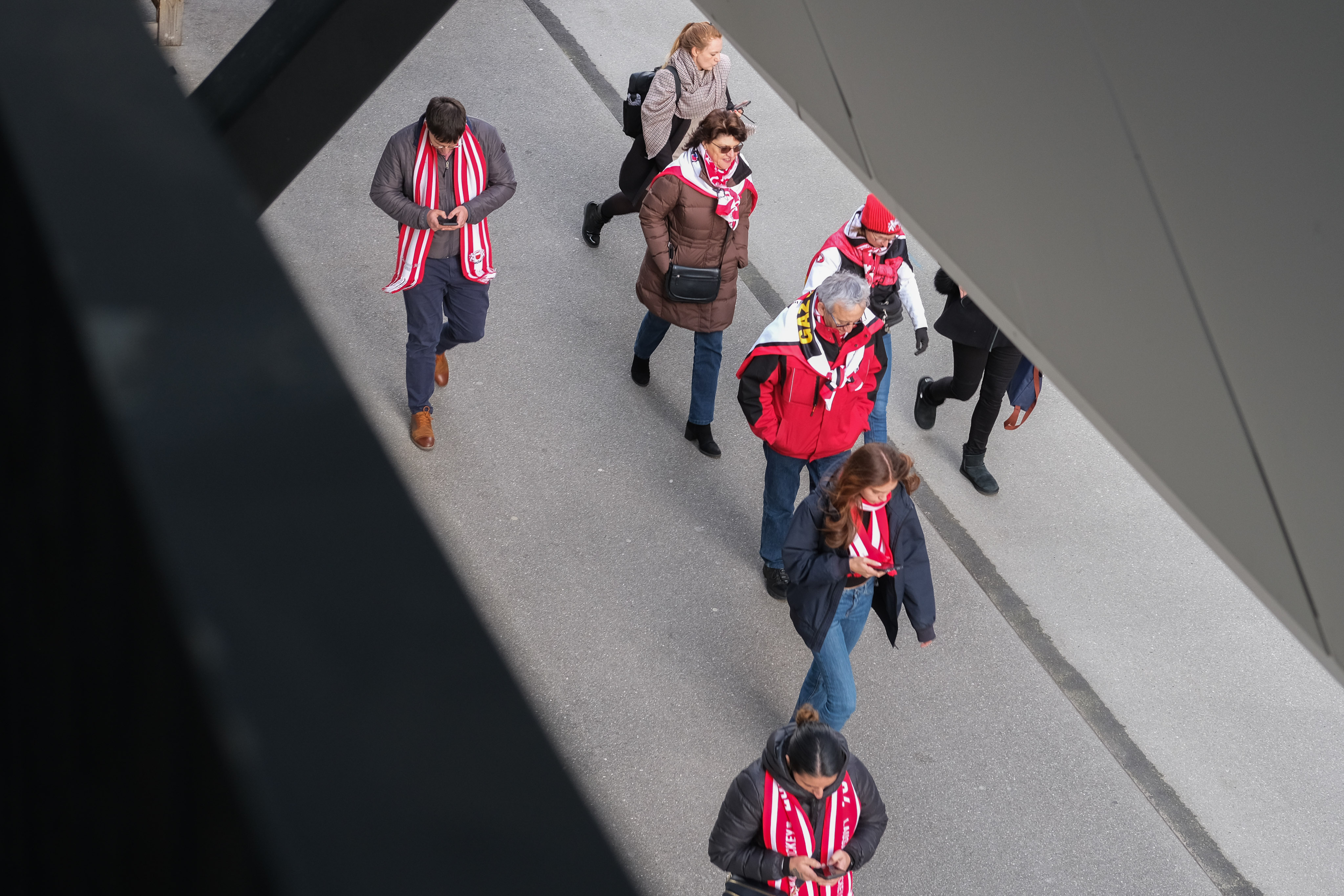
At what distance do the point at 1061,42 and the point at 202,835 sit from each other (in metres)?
1.12

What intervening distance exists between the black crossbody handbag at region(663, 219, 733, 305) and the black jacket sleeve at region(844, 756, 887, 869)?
3.07 m

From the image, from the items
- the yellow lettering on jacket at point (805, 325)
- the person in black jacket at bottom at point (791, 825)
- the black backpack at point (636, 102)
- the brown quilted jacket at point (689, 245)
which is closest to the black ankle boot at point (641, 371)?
the brown quilted jacket at point (689, 245)

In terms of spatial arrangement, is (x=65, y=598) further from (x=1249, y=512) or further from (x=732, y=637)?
(x=732, y=637)

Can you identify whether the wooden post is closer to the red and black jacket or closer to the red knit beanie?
the red knit beanie

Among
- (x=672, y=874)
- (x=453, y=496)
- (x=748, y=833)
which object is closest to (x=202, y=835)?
(x=748, y=833)

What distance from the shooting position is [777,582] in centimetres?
662

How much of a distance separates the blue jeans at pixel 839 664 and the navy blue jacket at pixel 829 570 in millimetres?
72

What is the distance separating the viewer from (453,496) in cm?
698

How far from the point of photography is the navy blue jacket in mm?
5223


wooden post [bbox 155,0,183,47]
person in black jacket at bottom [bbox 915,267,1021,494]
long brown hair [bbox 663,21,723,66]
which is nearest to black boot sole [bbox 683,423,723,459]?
person in black jacket at bottom [bbox 915,267,1021,494]

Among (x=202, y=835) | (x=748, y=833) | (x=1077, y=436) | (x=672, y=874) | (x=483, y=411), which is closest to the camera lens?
(x=202, y=835)

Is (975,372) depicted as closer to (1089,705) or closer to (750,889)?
(1089,705)

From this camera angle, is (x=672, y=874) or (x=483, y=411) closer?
(x=672, y=874)

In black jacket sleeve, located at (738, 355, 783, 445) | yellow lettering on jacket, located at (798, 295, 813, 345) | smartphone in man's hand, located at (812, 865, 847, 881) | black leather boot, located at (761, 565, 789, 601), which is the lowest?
black leather boot, located at (761, 565, 789, 601)
